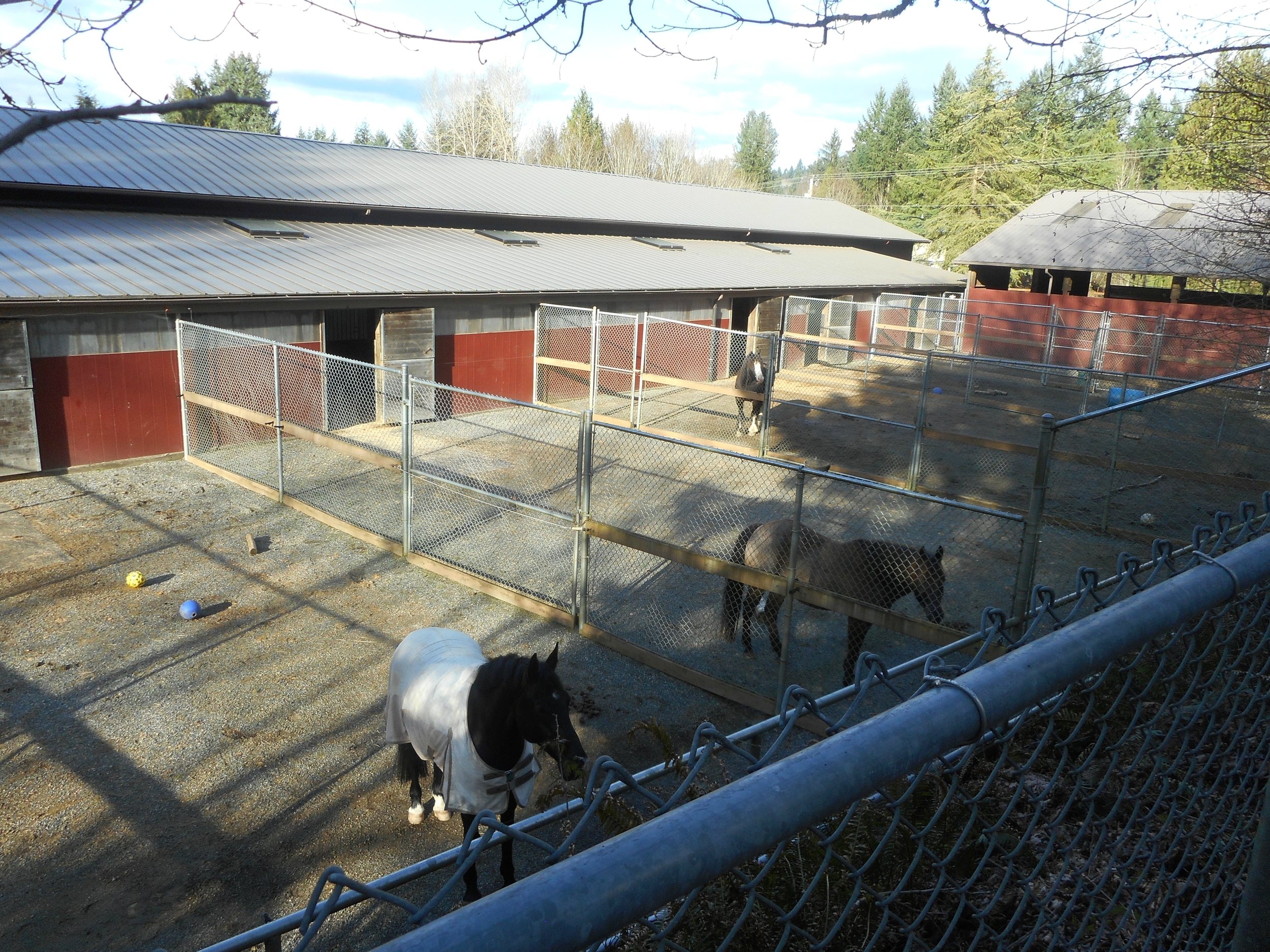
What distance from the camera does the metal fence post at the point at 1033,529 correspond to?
6250 millimetres

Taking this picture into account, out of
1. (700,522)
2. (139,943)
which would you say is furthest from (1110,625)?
(700,522)

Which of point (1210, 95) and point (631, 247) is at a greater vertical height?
point (1210, 95)

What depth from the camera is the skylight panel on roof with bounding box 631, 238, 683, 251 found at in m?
27.1

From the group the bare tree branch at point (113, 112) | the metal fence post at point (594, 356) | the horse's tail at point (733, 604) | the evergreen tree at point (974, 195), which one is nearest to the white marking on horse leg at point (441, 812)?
the horse's tail at point (733, 604)

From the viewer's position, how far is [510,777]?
16.1 feet

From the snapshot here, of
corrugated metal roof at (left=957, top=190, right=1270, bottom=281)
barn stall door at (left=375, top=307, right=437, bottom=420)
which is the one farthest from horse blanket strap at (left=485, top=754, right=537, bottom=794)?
corrugated metal roof at (left=957, top=190, right=1270, bottom=281)

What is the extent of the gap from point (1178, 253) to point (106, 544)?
95.0 ft

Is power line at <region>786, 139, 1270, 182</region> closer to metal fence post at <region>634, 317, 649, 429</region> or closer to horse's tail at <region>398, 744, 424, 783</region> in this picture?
horse's tail at <region>398, 744, 424, 783</region>

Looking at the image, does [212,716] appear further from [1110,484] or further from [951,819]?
[1110,484]

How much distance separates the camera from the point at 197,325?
13.8 m

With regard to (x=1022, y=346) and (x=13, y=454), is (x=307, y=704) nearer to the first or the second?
(x=13, y=454)

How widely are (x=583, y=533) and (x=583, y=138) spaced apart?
78.9 m

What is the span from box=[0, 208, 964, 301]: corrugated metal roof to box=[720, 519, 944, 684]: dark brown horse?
33.0 ft

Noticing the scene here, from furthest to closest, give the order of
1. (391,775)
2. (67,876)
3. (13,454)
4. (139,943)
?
1. (13,454)
2. (391,775)
3. (67,876)
4. (139,943)
